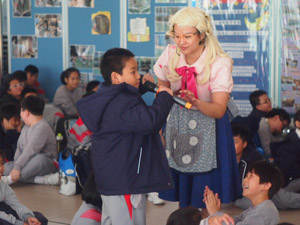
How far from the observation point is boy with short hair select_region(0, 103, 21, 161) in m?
6.00

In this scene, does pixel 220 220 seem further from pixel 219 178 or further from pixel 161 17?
pixel 161 17

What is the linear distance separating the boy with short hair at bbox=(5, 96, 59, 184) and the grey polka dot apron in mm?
2476

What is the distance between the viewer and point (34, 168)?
5.57 metres

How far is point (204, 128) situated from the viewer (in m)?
3.24

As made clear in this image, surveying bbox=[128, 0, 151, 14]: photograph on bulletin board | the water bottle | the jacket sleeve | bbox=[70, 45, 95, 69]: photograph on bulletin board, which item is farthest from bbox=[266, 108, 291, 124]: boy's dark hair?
the jacket sleeve

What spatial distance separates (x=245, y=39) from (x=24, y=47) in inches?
116

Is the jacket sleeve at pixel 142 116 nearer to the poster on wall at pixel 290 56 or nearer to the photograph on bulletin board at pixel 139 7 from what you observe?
the poster on wall at pixel 290 56

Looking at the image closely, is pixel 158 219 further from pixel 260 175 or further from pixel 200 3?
pixel 200 3

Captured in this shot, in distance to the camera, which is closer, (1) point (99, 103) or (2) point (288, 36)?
(1) point (99, 103)

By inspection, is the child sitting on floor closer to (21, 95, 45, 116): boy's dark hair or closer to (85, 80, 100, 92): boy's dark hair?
(21, 95, 45, 116): boy's dark hair

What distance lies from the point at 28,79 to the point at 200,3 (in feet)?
7.84

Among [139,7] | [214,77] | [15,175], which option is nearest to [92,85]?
[139,7]

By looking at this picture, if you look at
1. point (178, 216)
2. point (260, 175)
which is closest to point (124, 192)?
point (178, 216)

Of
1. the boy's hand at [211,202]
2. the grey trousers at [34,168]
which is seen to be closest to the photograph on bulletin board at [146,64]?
the grey trousers at [34,168]
